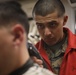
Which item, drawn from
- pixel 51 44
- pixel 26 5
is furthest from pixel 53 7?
pixel 26 5

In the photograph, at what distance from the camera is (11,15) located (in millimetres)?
974

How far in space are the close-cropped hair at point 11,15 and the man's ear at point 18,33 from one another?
0.03 m

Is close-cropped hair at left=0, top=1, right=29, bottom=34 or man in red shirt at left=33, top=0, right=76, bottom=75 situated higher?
close-cropped hair at left=0, top=1, right=29, bottom=34

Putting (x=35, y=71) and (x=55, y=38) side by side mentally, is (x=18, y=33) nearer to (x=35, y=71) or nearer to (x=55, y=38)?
(x=35, y=71)

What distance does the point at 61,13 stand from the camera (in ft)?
5.46

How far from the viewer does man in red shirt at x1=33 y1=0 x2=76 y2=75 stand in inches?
62.2

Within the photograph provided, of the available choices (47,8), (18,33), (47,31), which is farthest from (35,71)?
(47,8)

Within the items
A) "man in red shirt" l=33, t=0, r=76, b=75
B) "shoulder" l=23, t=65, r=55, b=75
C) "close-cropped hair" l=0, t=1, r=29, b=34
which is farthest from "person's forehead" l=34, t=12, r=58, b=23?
"shoulder" l=23, t=65, r=55, b=75

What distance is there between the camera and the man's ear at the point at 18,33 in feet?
3.07

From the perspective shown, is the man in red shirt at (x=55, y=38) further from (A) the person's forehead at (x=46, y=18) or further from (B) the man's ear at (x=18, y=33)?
(B) the man's ear at (x=18, y=33)

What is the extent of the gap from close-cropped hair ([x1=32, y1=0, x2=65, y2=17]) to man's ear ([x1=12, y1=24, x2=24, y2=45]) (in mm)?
661

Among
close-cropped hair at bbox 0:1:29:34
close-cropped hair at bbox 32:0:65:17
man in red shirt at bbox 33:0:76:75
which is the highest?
close-cropped hair at bbox 0:1:29:34

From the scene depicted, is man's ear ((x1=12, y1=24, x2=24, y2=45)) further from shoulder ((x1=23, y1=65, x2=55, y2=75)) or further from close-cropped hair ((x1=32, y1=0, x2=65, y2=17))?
close-cropped hair ((x1=32, y1=0, x2=65, y2=17))

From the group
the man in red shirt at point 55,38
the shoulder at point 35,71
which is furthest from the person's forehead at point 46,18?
the shoulder at point 35,71
